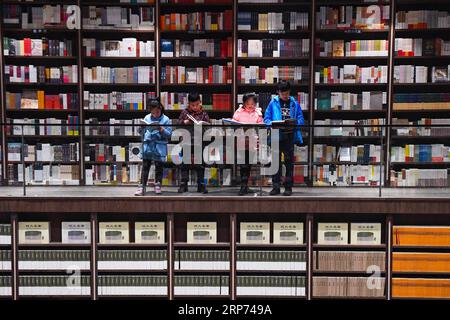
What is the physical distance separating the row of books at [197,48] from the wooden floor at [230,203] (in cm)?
224

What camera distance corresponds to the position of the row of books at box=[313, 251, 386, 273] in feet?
19.3

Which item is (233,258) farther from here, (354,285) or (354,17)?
(354,17)

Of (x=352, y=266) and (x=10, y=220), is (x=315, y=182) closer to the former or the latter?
(x=352, y=266)

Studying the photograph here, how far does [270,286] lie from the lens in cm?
594

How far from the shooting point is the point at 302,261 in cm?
592

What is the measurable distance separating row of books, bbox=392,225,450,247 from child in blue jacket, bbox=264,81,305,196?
1313mm

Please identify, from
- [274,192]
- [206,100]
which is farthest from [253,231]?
[206,100]

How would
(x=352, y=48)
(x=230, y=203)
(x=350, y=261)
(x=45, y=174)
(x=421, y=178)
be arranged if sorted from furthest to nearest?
(x=352, y=48) < (x=45, y=174) < (x=421, y=178) < (x=350, y=261) < (x=230, y=203)

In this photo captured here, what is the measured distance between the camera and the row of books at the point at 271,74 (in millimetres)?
7191

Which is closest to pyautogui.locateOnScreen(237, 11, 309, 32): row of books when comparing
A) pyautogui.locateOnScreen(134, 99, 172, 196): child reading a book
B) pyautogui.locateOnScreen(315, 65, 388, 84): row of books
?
pyautogui.locateOnScreen(315, 65, 388, 84): row of books

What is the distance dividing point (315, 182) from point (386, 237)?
0.97 meters

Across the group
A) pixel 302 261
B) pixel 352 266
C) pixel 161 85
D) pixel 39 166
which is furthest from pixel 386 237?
pixel 39 166

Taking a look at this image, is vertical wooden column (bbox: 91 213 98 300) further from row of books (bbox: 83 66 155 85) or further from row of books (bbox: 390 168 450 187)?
row of books (bbox: 390 168 450 187)

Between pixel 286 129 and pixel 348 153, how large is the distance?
0.82 metres
